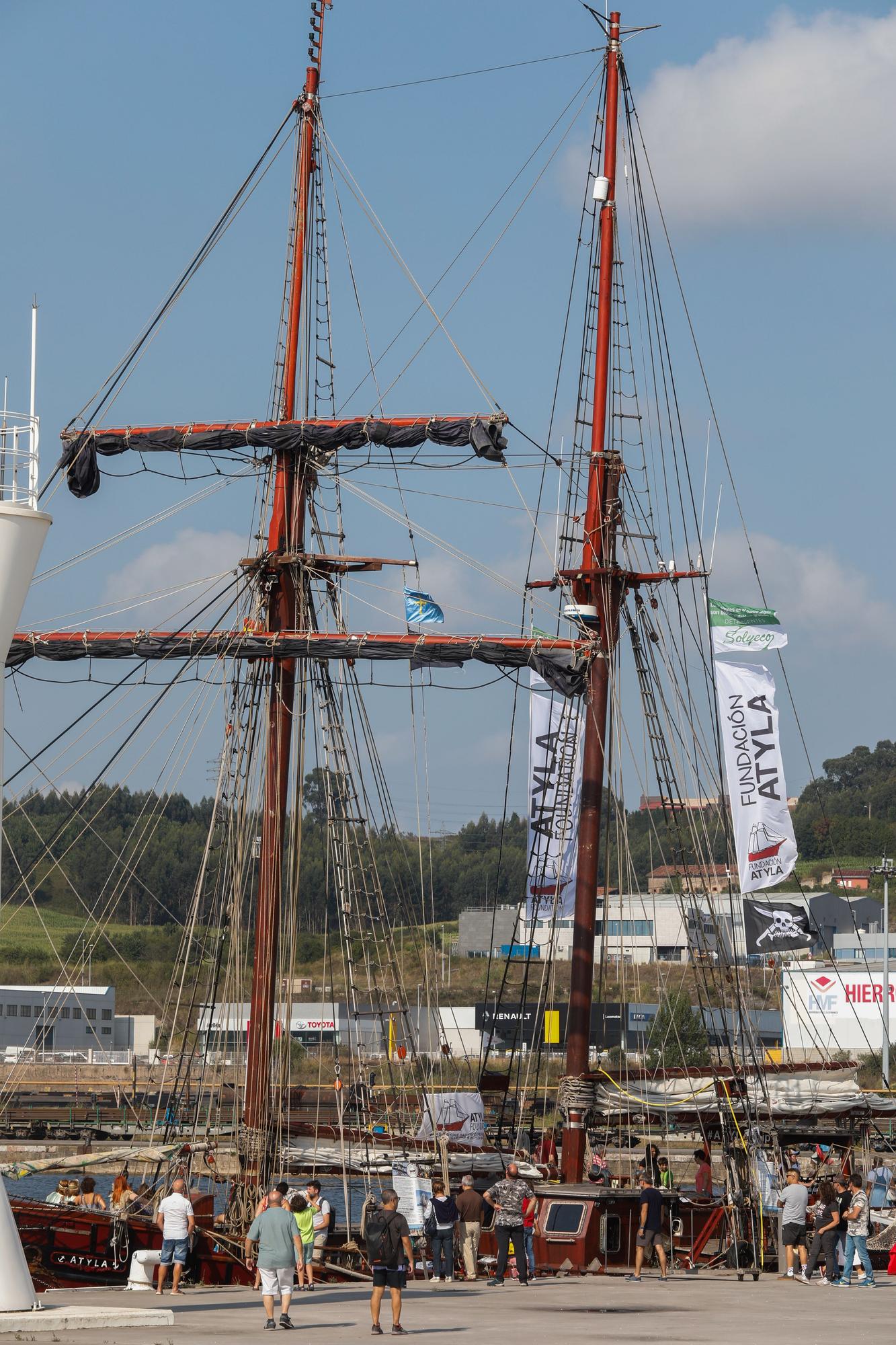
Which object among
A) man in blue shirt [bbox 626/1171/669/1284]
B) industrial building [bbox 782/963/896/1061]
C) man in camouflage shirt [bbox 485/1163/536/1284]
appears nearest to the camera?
man in camouflage shirt [bbox 485/1163/536/1284]

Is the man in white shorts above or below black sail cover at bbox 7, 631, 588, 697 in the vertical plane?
below

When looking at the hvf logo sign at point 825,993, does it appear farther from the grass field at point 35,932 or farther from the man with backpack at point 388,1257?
the man with backpack at point 388,1257

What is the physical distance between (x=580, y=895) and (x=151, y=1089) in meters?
63.2

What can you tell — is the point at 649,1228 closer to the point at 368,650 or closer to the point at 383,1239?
the point at 383,1239

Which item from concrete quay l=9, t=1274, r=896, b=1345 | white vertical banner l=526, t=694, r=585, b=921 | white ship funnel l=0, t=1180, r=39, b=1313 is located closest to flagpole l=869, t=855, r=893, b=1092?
white vertical banner l=526, t=694, r=585, b=921

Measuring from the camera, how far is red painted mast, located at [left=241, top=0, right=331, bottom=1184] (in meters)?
29.2

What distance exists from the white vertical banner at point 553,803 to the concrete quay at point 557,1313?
7874 millimetres

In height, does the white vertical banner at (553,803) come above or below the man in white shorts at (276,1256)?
above

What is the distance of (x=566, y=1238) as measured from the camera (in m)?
27.3

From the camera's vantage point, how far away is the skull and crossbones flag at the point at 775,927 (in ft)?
119

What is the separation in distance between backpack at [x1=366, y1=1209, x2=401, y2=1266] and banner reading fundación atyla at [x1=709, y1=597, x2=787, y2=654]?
1876 centimetres

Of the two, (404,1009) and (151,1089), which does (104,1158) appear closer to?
Answer: (404,1009)

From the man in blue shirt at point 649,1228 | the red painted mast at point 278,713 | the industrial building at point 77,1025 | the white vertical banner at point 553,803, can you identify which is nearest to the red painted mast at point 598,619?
the white vertical banner at point 553,803

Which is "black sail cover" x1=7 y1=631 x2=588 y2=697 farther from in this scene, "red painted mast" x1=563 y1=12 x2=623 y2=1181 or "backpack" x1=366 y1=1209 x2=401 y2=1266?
"backpack" x1=366 y1=1209 x2=401 y2=1266
